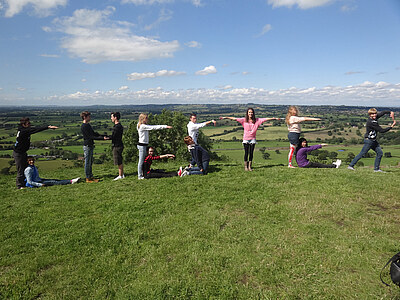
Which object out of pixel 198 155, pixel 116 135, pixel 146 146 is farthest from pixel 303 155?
pixel 116 135

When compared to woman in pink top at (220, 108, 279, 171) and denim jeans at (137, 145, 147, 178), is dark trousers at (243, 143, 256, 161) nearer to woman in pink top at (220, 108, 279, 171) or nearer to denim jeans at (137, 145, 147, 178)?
woman in pink top at (220, 108, 279, 171)

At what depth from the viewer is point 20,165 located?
9.72m

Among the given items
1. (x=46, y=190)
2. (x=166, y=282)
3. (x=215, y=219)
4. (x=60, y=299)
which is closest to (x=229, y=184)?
(x=215, y=219)

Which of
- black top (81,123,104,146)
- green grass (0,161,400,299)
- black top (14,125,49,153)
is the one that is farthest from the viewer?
black top (81,123,104,146)

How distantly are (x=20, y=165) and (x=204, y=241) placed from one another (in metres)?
8.96

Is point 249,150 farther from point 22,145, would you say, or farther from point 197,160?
A: point 22,145

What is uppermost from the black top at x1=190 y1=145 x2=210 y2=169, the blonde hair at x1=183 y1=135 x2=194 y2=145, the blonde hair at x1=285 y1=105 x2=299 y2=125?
the blonde hair at x1=285 y1=105 x2=299 y2=125

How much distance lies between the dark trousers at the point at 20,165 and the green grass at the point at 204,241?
3.05 feet

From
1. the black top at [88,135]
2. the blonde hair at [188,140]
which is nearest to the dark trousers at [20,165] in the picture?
the black top at [88,135]

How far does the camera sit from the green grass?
3.99 m

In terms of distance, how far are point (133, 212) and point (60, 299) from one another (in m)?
3.07

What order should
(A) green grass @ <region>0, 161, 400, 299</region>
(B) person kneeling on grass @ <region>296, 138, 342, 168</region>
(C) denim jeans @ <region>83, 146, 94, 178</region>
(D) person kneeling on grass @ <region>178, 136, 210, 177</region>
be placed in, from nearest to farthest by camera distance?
1. (A) green grass @ <region>0, 161, 400, 299</region>
2. (C) denim jeans @ <region>83, 146, 94, 178</region>
3. (D) person kneeling on grass @ <region>178, 136, 210, 177</region>
4. (B) person kneeling on grass @ <region>296, 138, 342, 168</region>

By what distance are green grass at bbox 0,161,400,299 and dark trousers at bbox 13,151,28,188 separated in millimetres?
931

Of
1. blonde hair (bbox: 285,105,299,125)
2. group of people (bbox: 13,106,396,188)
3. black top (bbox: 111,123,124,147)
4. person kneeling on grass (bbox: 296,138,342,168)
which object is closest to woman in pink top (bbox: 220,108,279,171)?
group of people (bbox: 13,106,396,188)
